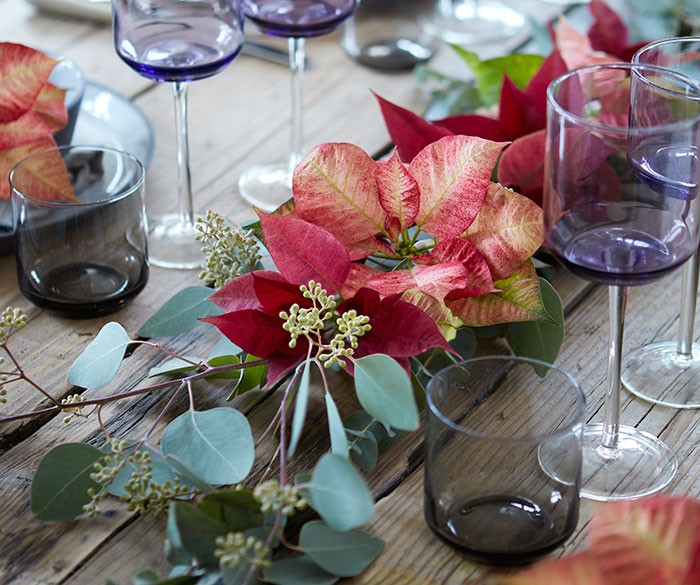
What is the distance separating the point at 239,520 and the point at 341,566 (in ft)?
0.23

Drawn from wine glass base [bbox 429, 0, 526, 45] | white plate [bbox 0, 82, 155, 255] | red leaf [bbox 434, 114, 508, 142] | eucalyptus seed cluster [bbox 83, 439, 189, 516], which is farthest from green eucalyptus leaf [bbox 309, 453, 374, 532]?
wine glass base [bbox 429, 0, 526, 45]

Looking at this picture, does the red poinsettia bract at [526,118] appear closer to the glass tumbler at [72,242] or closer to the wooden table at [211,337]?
the wooden table at [211,337]

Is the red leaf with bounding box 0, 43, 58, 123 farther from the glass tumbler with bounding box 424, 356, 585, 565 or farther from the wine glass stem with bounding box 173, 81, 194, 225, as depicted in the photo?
the glass tumbler with bounding box 424, 356, 585, 565

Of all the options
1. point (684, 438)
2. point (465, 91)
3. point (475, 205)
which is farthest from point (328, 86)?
point (684, 438)

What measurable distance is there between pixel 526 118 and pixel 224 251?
34cm

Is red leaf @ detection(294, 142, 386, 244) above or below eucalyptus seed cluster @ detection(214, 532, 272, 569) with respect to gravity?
above

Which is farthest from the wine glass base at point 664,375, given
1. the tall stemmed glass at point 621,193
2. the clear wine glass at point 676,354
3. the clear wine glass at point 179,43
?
the clear wine glass at point 179,43

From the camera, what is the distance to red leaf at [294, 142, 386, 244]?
856 millimetres

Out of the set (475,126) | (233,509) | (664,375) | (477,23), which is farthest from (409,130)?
(477,23)

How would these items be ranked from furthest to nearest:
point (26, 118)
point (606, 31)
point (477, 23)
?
A: point (477, 23), point (606, 31), point (26, 118)

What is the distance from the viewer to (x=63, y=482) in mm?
760

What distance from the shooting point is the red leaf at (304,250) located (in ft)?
2.73

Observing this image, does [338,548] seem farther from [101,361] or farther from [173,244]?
[173,244]

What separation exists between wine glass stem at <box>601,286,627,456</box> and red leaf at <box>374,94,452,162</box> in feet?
0.86
